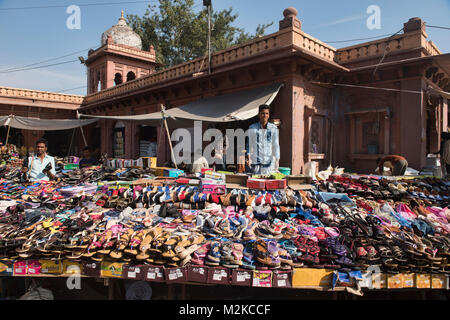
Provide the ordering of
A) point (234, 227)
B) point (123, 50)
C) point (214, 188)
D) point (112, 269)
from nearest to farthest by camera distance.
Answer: point (112, 269) < point (234, 227) < point (214, 188) < point (123, 50)

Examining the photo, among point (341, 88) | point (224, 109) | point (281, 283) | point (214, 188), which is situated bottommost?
point (281, 283)

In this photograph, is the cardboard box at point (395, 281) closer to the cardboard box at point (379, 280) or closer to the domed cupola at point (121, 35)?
the cardboard box at point (379, 280)

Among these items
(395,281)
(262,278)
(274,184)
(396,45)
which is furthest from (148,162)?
(396,45)

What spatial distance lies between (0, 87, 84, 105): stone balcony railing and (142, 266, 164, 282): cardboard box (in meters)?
17.9

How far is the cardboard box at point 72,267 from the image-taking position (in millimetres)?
2918

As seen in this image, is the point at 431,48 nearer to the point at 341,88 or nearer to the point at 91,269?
the point at 341,88

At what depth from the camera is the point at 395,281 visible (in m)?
2.64

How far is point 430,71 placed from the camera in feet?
26.8

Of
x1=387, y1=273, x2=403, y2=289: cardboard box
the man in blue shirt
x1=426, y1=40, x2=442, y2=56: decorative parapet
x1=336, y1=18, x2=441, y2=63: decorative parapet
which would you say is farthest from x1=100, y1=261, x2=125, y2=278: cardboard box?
x1=426, y1=40, x2=442, y2=56: decorative parapet

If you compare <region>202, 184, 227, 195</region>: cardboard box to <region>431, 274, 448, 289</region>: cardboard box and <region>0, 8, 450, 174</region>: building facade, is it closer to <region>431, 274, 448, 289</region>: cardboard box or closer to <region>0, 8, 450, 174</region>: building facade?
<region>431, 274, 448, 289</region>: cardboard box

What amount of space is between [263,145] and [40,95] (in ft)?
55.9
